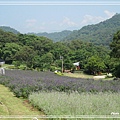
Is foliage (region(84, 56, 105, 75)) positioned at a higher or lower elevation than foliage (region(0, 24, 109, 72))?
lower

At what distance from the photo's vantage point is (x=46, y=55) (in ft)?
197

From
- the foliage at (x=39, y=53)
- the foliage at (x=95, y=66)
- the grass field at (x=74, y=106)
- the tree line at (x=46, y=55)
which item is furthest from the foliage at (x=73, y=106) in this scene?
the foliage at (x=39, y=53)

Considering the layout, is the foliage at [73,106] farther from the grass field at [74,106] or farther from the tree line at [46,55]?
the tree line at [46,55]

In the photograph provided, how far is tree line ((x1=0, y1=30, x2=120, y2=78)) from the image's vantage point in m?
51.7

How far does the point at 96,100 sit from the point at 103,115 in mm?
1679

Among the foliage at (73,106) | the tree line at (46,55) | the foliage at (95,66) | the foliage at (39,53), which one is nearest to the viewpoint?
the foliage at (73,106)

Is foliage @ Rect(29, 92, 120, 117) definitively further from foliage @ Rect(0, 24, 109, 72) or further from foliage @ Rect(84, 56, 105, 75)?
foliage @ Rect(0, 24, 109, 72)

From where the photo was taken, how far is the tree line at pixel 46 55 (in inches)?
2036

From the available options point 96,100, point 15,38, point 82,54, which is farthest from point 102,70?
point 96,100

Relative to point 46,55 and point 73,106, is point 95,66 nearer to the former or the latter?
point 46,55

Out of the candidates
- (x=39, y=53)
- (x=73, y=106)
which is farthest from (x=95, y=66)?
(x=73, y=106)

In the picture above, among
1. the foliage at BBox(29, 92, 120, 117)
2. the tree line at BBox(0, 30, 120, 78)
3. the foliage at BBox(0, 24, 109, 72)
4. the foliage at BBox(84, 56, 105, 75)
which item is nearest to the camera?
the foliage at BBox(29, 92, 120, 117)

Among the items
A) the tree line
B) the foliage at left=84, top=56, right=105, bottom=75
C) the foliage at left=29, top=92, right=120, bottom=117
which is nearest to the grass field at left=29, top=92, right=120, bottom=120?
the foliage at left=29, top=92, right=120, bottom=117

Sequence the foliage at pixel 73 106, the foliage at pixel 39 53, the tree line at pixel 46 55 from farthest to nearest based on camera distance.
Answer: the foliage at pixel 39 53 → the tree line at pixel 46 55 → the foliage at pixel 73 106
